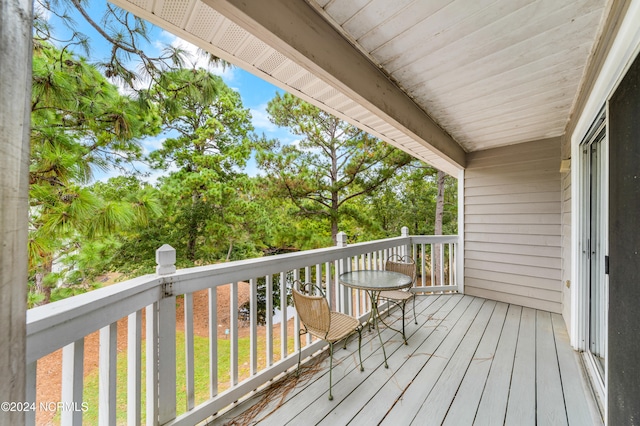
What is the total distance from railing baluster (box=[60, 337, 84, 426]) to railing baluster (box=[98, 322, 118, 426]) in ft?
0.39

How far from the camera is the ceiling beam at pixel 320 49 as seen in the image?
A: 123 cm

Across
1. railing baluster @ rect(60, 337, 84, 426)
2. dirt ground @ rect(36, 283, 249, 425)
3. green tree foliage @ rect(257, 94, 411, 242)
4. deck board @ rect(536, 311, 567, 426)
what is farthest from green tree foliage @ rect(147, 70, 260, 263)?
deck board @ rect(536, 311, 567, 426)

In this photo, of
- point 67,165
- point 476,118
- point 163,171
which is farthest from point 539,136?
point 163,171

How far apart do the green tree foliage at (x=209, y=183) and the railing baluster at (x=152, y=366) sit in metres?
5.67

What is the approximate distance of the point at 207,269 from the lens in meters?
1.69

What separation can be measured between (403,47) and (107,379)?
2.58m

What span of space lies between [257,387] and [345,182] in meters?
6.78

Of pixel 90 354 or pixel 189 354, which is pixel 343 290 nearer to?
pixel 189 354

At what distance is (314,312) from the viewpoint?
193 cm

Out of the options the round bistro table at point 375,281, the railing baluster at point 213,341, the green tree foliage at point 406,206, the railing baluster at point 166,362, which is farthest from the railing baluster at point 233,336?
the green tree foliage at point 406,206

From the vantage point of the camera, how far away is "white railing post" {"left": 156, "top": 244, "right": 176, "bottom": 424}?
4.90 ft

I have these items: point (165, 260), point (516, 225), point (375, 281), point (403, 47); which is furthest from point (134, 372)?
point (516, 225)

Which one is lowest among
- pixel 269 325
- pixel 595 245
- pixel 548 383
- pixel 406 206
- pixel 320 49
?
pixel 548 383

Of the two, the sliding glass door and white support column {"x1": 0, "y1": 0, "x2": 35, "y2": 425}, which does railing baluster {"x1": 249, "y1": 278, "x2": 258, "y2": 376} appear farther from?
the sliding glass door
